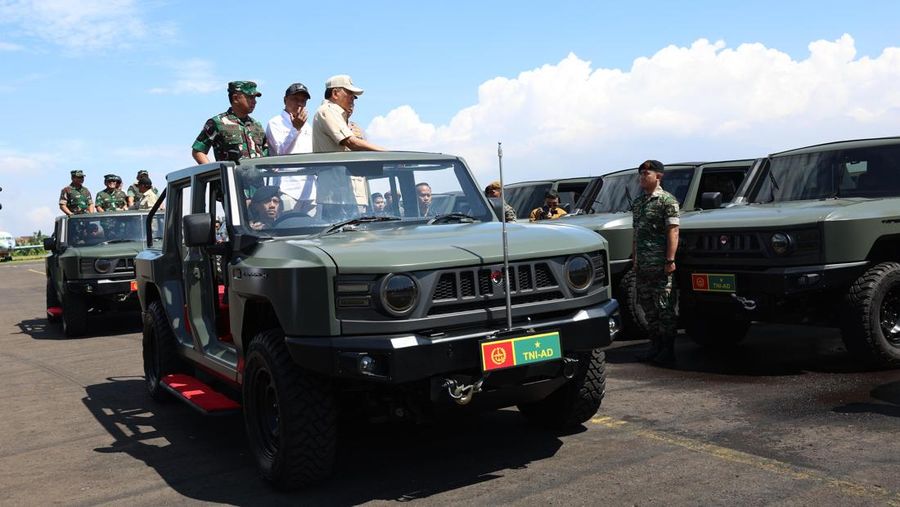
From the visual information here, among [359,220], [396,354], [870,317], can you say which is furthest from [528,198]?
[396,354]

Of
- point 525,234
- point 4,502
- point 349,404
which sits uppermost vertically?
point 525,234

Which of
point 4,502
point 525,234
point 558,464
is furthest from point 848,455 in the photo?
point 4,502

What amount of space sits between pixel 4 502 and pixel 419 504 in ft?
7.76

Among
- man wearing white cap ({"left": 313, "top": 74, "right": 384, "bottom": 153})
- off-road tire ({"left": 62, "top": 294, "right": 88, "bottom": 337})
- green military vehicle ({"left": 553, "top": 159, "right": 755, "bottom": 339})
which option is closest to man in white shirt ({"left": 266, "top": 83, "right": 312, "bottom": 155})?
man wearing white cap ({"left": 313, "top": 74, "right": 384, "bottom": 153})

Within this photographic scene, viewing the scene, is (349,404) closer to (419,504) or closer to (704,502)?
(419,504)

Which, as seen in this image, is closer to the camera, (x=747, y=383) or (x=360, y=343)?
(x=360, y=343)

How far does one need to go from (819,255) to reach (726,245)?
2.69ft

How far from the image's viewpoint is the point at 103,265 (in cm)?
1245

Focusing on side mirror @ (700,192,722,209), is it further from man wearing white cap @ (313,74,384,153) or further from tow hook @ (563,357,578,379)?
tow hook @ (563,357,578,379)

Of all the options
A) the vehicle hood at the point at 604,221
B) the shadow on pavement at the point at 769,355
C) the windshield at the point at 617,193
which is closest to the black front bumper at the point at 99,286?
the vehicle hood at the point at 604,221

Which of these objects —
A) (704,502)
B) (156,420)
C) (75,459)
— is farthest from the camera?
(156,420)

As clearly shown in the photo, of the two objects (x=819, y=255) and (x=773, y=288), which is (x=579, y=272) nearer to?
(x=773, y=288)

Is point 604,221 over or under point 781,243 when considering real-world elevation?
over

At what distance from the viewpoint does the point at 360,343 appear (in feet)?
14.4
